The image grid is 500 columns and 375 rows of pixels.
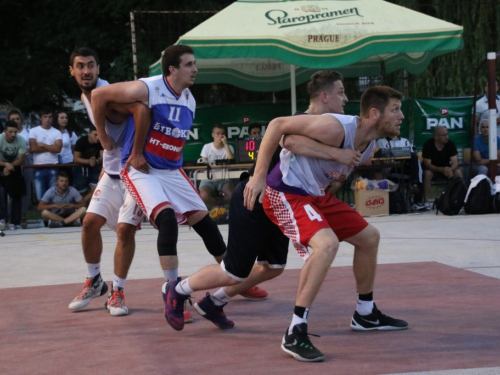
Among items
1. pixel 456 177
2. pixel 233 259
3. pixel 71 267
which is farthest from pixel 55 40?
pixel 233 259

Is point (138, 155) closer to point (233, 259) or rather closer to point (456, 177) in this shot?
point (233, 259)

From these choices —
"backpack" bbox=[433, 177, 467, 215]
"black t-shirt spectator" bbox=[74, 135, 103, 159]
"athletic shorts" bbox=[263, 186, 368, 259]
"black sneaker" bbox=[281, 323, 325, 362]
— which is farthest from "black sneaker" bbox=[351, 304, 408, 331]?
"black t-shirt spectator" bbox=[74, 135, 103, 159]

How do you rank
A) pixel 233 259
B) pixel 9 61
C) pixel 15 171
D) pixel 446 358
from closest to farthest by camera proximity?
1. pixel 446 358
2. pixel 233 259
3. pixel 15 171
4. pixel 9 61

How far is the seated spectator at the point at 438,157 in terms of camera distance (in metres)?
15.3

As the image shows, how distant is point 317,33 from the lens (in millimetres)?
14148

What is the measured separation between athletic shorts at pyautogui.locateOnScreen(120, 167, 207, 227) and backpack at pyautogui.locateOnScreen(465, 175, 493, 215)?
7667 mm

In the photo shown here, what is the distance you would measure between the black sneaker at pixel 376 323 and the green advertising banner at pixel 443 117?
1051 centimetres

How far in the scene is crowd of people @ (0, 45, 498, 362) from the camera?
18.4 feet

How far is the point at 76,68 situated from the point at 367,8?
27.6 ft

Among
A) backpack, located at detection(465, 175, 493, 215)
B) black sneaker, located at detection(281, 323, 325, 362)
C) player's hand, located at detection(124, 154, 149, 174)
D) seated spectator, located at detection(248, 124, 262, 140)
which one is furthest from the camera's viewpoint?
seated spectator, located at detection(248, 124, 262, 140)

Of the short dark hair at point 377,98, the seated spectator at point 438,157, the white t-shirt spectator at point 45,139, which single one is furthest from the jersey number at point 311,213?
the seated spectator at point 438,157

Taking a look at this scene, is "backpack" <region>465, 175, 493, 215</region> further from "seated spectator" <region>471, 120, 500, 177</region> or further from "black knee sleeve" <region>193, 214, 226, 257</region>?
"black knee sleeve" <region>193, 214, 226, 257</region>

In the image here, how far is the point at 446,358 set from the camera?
209 inches

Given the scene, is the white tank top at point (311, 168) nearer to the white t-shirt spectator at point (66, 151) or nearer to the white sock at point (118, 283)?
the white sock at point (118, 283)
